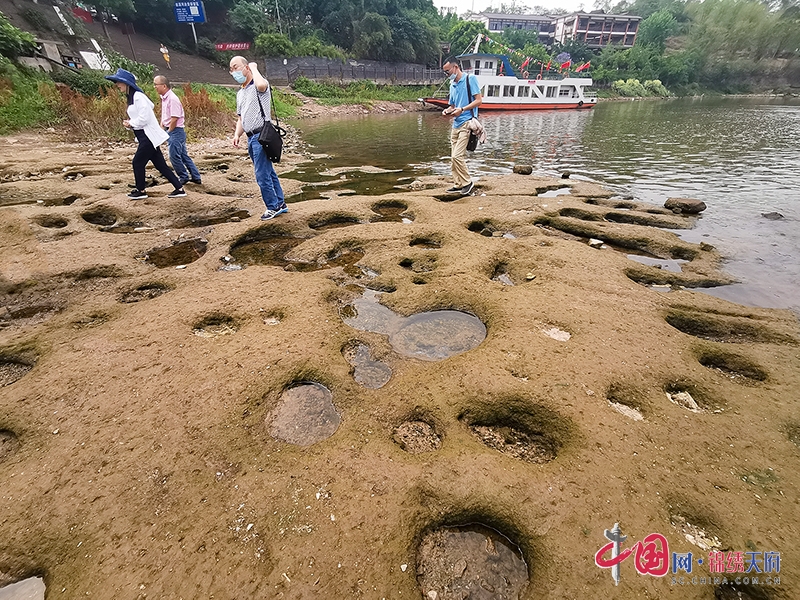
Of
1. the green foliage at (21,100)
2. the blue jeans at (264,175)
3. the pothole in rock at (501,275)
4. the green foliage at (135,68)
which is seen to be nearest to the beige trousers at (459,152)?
the blue jeans at (264,175)

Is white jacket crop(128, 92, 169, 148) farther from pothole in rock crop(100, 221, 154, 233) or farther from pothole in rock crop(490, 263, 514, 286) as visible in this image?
pothole in rock crop(490, 263, 514, 286)

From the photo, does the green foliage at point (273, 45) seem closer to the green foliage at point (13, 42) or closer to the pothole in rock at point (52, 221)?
the green foliage at point (13, 42)

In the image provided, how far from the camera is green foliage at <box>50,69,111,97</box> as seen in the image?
633 inches

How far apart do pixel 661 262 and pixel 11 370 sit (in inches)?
276

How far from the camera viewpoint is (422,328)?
3551 mm

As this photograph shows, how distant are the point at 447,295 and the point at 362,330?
3.17ft

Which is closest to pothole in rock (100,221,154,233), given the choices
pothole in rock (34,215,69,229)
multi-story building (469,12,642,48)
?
pothole in rock (34,215,69,229)

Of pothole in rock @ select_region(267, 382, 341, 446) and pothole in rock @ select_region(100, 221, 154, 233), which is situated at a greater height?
pothole in rock @ select_region(100, 221, 154, 233)

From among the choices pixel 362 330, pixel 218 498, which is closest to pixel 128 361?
pixel 218 498

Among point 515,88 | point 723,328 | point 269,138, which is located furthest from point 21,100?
point 515,88

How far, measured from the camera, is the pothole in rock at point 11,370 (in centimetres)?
289

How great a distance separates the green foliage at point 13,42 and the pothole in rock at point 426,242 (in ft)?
67.9

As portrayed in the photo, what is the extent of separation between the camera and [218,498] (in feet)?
6.64

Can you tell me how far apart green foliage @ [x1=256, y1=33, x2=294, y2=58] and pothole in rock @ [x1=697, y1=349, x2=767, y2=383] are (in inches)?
1958
